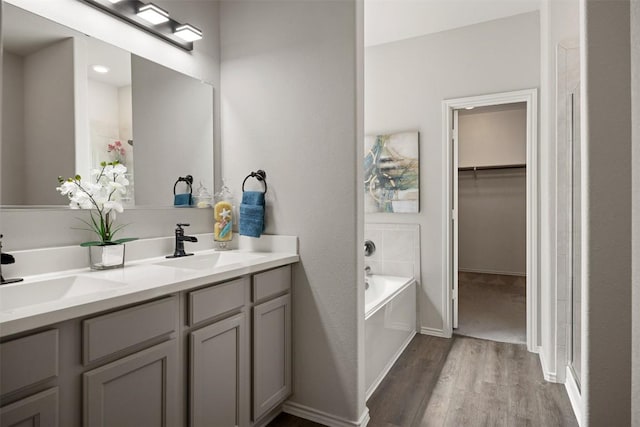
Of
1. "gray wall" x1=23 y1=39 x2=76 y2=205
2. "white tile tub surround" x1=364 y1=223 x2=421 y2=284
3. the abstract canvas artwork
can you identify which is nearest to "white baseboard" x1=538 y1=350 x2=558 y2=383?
"white tile tub surround" x1=364 y1=223 x2=421 y2=284

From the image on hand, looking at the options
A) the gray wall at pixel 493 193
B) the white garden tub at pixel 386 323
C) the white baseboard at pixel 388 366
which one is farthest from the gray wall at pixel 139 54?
the gray wall at pixel 493 193

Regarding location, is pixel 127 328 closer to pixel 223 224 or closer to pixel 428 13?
pixel 223 224

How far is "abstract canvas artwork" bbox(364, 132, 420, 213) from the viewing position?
11.2ft

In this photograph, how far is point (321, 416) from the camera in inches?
77.9

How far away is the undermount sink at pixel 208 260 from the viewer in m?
1.90

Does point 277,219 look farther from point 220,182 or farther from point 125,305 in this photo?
point 125,305

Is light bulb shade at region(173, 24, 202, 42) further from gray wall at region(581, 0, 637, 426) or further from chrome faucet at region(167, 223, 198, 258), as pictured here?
gray wall at region(581, 0, 637, 426)

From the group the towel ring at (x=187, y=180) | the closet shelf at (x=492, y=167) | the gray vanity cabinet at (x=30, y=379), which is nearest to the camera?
the gray vanity cabinet at (x=30, y=379)

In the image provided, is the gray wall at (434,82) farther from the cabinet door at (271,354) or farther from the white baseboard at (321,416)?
the cabinet door at (271,354)

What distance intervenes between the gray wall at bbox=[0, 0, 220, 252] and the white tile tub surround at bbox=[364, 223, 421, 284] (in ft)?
5.82

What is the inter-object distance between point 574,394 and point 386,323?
1.17 meters

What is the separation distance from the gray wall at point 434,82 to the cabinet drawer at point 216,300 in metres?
2.18

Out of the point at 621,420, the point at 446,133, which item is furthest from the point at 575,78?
the point at 621,420

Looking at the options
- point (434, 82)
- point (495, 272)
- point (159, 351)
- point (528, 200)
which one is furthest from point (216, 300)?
point (495, 272)
